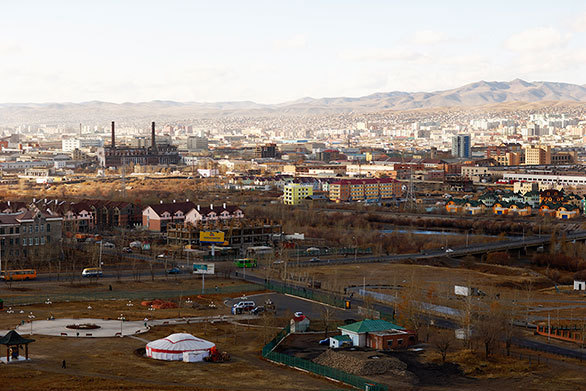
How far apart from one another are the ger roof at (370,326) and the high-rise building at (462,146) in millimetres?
136521

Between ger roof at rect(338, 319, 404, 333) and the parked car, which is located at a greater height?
ger roof at rect(338, 319, 404, 333)

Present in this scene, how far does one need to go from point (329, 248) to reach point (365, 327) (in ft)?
83.7

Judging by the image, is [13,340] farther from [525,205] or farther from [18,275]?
Answer: [525,205]

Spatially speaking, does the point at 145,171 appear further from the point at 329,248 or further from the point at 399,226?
the point at 329,248

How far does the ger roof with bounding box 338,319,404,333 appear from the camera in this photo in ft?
90.1

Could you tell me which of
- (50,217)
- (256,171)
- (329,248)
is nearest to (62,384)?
(50,217)

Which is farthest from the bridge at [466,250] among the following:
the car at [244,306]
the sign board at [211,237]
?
the car at [244,306]

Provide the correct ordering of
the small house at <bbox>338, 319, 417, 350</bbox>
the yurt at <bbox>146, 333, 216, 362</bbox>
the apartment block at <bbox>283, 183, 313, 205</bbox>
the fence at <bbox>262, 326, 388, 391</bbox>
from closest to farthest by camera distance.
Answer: the fence at <bbox>262, 326, 388, 391</bbox>, the yurt at <bbox>146, 333, 216, 362</bbox>, the small house at <bbox>338, 319, 417, 350</bbox>, the apartment block at <bbox>283, 183, 313, 205</bbox>

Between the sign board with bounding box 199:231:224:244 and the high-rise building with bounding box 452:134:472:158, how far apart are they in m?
116

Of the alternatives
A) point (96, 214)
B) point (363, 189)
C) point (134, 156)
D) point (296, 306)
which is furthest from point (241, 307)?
point (134, 156)

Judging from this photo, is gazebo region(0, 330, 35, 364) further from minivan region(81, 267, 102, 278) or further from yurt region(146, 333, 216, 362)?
minivan region(81, 267, 102, 278)

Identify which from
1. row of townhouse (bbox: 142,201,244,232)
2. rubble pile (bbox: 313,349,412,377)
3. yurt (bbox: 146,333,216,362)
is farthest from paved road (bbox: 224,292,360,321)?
row of townhouse (bbox: 142,201,244,232)

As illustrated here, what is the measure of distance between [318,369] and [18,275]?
19613 mm

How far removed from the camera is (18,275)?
39.8 metres
